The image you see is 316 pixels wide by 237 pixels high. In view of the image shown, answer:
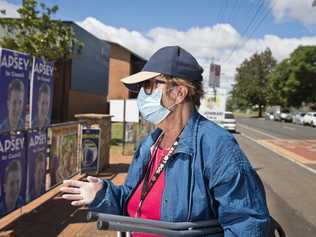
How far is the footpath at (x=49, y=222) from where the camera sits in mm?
6566

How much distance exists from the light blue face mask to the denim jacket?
20 cm

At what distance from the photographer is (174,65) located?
2309 millimetres

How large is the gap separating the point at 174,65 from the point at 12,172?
15.2ft

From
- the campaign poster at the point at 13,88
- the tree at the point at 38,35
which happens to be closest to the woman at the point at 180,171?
the campaign poster at the point at 13,88

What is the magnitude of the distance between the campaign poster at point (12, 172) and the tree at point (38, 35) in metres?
9.39

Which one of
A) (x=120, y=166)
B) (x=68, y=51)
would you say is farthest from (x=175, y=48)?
(x=68, y=51)

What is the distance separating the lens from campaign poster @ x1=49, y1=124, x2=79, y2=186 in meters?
8.53

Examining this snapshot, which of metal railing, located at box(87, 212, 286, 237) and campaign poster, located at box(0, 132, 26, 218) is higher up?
metal railing, located at box(87, 212, 286, 237)

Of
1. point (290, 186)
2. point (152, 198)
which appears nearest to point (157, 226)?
point (152, 198)

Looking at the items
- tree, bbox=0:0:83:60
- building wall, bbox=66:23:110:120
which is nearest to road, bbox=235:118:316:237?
tree, bbox=0:0:83:60

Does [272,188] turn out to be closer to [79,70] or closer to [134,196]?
[134,196]

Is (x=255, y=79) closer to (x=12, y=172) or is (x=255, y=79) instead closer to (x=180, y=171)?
(x=12, y=172)

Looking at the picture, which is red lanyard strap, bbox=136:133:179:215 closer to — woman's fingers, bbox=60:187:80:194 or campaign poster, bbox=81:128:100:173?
woman's fingers, bbox=60:187:80:194

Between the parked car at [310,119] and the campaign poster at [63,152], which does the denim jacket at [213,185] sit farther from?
the parked car at [310,119]
